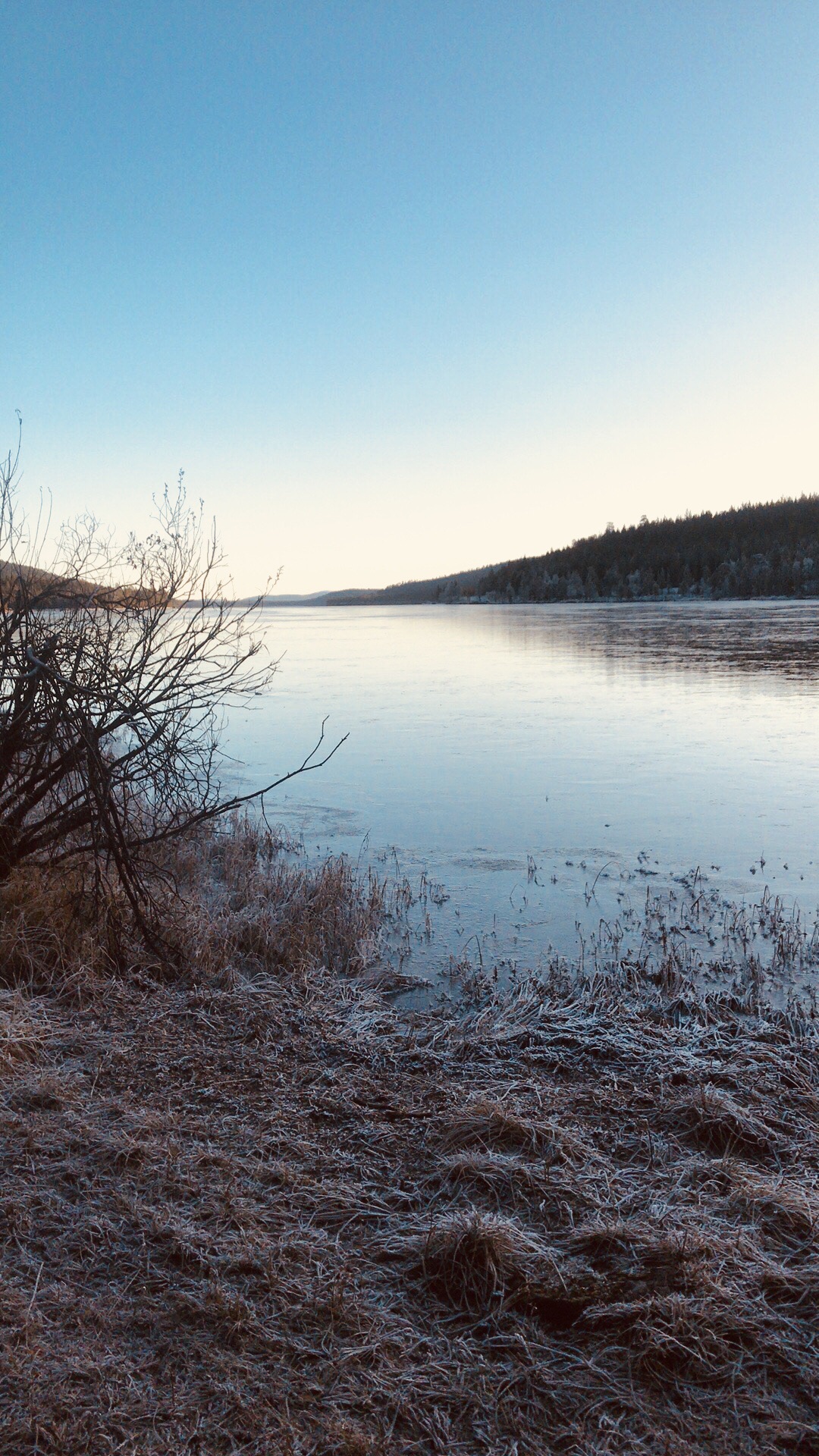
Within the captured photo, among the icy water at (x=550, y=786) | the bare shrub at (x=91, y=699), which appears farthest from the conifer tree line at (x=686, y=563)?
the bare shrub at (x=91, y=699)

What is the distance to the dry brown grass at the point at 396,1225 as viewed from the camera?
264 centimetres

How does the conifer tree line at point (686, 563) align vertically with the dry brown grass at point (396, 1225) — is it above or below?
above

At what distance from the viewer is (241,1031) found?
5.36 meters

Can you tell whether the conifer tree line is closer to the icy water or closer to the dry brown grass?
the icy water

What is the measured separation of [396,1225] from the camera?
3555 mm

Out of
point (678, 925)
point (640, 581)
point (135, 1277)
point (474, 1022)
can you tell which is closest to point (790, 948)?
point (678, 925)

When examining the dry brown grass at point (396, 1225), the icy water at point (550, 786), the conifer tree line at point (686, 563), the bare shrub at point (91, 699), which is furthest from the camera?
the conifer tree line at point (686, 563)

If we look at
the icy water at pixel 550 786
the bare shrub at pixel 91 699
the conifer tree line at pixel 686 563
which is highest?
the conifer tree line at pixel 686 563

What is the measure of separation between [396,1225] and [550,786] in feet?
36.3

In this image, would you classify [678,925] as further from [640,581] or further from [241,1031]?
[640,581]

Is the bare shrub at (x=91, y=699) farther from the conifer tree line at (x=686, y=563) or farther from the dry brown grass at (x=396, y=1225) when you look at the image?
the conifer tree line at (x=686, y=563)

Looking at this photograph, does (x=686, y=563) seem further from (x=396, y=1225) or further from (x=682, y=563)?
(x=396, y=1225)

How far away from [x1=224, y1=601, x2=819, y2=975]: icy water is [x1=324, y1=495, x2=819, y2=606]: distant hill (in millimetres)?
92393

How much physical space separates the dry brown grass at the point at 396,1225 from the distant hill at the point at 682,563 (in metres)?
114
